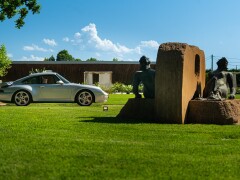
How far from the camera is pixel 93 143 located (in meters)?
6.67

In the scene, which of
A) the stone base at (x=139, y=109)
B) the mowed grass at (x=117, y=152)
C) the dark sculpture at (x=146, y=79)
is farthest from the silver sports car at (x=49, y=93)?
the mowed grass at (x=117, y=152)

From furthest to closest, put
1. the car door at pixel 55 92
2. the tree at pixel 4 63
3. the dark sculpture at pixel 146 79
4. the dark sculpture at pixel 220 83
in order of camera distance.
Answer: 1. the tree at pixel 4 63
2. the car door at pixel 55 92
3. the dark sculpture at pixel 146 79
4. the dark sculpture at pixel 220 83

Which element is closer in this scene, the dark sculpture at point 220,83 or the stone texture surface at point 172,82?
the stone texture surface at point 172,82

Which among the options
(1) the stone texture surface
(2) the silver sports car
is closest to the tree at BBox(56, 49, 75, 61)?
(2) the silver sports car

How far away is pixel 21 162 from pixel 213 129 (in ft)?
15.3

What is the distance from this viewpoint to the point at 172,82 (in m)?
10.2

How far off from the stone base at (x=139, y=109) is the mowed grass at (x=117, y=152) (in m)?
2.10

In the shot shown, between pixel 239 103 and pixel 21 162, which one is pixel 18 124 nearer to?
pixel 21 162

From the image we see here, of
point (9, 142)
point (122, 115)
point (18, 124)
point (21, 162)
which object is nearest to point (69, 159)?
point (21, 162)

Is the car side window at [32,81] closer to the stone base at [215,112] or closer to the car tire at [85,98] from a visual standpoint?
the car tire at [85,98]

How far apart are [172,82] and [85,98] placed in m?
8.48

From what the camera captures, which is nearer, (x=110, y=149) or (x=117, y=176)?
(x=117, y=176)

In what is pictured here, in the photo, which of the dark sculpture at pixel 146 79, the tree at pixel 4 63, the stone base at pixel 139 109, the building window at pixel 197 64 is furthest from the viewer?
the tree at pixel 4 63

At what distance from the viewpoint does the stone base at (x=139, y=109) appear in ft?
36.0
